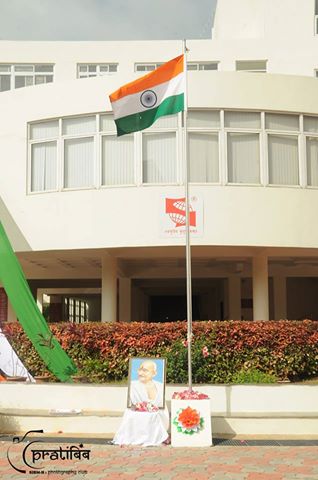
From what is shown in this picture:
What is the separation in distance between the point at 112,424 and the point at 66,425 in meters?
0.75

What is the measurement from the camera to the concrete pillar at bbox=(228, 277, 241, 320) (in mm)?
21266

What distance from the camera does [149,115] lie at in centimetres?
1038

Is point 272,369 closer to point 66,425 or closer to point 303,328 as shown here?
point 303,328

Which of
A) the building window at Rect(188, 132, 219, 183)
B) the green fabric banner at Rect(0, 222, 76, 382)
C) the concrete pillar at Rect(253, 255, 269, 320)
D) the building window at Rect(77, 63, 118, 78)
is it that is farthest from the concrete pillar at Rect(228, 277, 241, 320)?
the building window at Rect(77, 63, 118, 78)

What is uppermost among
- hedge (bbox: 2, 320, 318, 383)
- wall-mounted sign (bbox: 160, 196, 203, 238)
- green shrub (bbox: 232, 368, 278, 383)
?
wall-mounted sign (bbox: 160, 196, 203, 238)

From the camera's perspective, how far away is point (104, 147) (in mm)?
13883

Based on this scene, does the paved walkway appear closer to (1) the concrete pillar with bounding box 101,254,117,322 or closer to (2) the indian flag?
(2) the indian flag

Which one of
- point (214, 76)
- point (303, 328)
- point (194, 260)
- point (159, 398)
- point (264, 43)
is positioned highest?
point (264, 43)

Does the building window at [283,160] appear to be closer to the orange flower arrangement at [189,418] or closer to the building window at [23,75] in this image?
the orange flower arrangement at [189,418]

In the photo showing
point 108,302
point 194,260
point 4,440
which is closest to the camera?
point 4,440

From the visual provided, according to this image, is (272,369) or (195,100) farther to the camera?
(195,100)

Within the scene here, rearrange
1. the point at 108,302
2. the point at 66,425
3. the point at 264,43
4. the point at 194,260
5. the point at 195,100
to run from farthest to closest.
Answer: the point at 264,43
the point at 194,260
the point at 108,302
the point at 195,100
the point at 66,425

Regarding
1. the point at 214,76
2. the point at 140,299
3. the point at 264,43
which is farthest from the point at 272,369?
the point at 140,299

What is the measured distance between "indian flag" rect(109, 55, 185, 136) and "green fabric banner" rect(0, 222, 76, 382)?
13.2 feet
